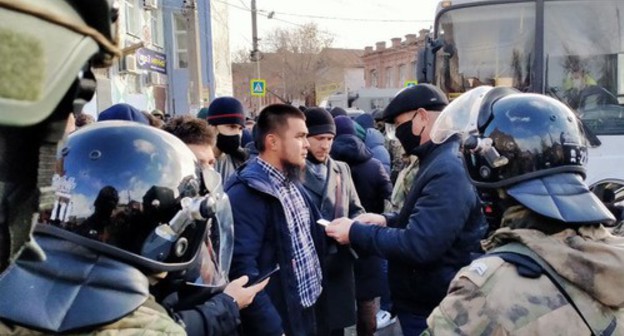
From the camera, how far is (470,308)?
1.54m

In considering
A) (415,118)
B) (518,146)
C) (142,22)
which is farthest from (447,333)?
(142,22)

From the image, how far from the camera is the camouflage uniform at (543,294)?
4.84 feet

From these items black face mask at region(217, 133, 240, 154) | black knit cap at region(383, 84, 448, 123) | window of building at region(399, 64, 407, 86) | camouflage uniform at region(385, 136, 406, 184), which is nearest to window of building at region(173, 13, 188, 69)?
camouflage uniform at region(385, 136, 406, 184)

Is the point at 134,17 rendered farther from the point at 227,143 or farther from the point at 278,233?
the point at 278,233

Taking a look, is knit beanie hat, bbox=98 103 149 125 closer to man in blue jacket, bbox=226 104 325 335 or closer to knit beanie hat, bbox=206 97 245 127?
man in blue jacket, bbox=226 104 325 335

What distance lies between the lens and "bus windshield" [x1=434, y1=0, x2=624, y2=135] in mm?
5090

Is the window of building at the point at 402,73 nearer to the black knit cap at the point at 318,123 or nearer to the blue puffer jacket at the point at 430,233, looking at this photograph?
the black knit cap at the point at 318,123

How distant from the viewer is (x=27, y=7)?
0.58m

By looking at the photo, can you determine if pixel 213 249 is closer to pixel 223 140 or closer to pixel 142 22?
pixel 223 140

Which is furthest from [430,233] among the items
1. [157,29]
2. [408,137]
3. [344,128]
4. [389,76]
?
[389,76]

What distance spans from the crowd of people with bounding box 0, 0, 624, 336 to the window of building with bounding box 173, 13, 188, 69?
20.8 m

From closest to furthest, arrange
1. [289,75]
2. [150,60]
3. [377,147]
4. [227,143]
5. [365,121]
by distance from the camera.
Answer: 1. [227,143]
2. [377,147]
3. [365,121]
4. [150,60]
5. [289,75]

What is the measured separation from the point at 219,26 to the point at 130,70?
1469 cm

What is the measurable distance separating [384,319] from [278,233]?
2564mm
